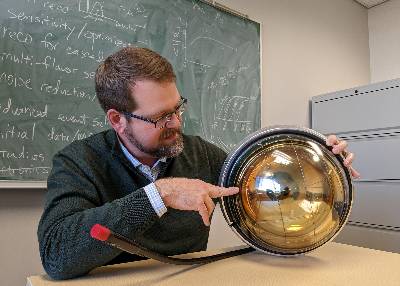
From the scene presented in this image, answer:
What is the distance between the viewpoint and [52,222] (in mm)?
753

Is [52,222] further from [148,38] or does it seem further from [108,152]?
[148,38]

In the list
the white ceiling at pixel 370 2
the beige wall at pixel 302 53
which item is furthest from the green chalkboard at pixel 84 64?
the white ceiling at pixel 370 2

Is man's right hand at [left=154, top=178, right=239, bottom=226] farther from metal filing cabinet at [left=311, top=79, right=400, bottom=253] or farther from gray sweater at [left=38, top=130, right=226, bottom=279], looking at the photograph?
metal filing cabinet at [left=311, top=79, right=400, bottom=253]

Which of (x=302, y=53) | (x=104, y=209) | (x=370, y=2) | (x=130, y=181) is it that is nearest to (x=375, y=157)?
(x=302, y=53)

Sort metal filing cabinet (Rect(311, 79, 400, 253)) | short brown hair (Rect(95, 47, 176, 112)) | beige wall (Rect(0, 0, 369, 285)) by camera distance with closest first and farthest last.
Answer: short brown hair (Rect(95, 47, 176, 112)) → metal filing cabinet (Rect(311, 79, 400, 253)) → beige wall (Rect(0, 0, 369, 285))

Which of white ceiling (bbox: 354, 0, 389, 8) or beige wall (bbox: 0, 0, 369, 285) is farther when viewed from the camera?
white ceiling (bbox: 354, 0, 389, 8)

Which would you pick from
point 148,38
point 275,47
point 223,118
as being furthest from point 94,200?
point 275,47

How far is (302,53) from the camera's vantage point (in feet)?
8.32

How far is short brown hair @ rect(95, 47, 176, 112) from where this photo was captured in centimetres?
95

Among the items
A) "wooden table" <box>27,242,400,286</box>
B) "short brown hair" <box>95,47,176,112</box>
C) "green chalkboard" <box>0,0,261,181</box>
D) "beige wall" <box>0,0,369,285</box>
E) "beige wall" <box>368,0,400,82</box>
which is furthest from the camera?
"beige wall" <box>368,0,400,82</box>

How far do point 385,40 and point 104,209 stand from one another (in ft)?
9.82

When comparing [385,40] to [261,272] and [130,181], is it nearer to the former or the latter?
[130,181]

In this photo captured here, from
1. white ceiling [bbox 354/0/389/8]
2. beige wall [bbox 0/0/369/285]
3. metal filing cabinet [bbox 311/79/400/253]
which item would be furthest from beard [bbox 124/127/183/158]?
white ceiling [bbox 354/0/389/8]

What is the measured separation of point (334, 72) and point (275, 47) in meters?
0.70
